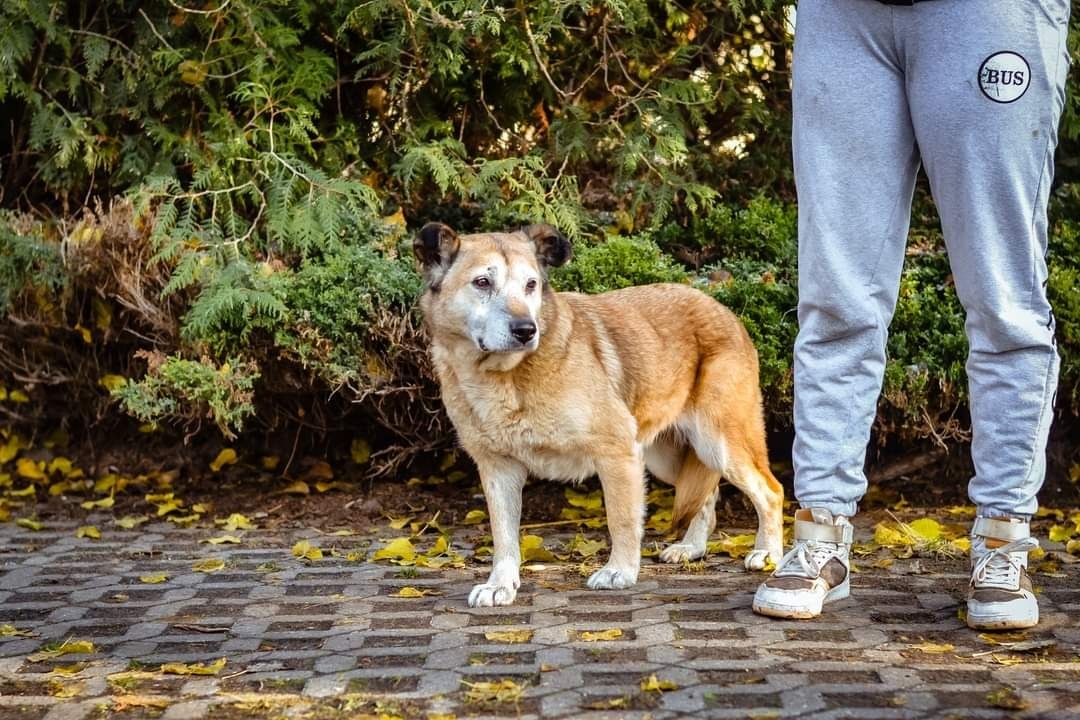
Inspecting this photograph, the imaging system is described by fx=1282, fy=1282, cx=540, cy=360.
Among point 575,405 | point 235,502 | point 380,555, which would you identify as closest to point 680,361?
point 575,405

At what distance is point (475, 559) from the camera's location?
16.9ft

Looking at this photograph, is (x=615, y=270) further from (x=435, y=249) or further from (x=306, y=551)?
(x=306, y=551)

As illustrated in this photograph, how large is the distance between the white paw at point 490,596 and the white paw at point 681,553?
884 millimetres

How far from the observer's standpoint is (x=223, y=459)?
261 inches

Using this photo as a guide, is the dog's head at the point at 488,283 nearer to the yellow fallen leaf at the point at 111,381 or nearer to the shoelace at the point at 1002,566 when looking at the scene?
the shoelace at the point at 1002,566

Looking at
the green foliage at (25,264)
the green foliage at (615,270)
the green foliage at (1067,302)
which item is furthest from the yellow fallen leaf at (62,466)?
the green foliage at (1067,302)

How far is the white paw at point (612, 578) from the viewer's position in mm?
4535

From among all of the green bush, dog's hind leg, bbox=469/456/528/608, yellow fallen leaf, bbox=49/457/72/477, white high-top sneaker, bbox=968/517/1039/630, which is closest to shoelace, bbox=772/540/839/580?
white high-top sneaker, bbox=968/517/1039/630

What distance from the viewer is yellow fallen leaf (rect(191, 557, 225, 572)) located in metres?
4.97

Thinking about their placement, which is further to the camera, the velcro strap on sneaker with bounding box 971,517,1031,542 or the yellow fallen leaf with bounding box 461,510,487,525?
the yellow fallen leaf with bounding box 461,510,487,525

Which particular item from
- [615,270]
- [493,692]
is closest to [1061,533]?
[615,270]

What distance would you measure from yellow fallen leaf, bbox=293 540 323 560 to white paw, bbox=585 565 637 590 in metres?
1.21

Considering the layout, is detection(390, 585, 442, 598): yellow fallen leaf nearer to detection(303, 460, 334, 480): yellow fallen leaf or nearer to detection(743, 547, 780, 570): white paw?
detection(743, 547, 780, 570): white paw

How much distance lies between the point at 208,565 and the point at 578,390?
1643mm
